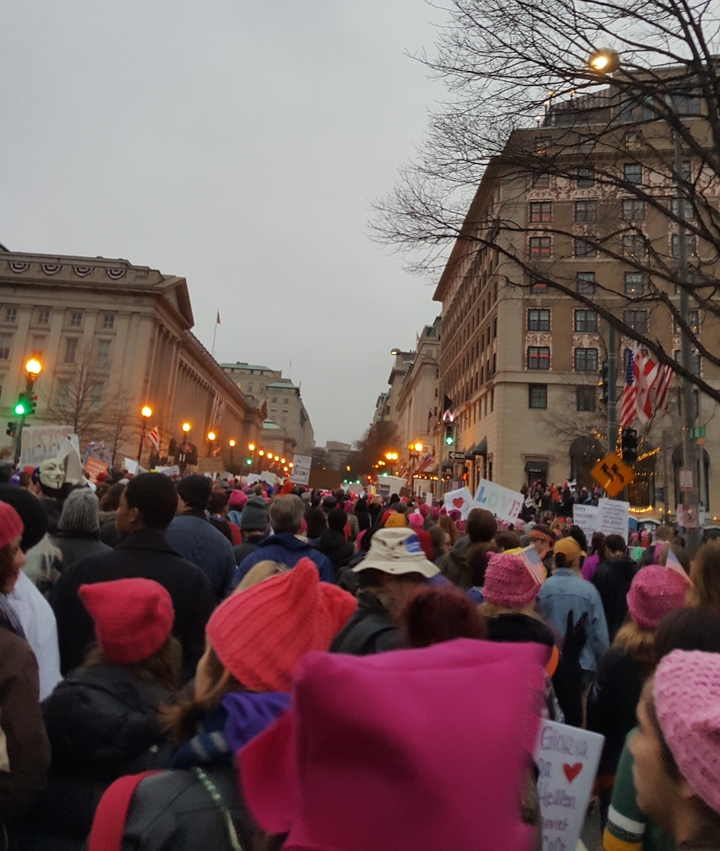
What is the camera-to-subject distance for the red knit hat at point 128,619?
2311 mm

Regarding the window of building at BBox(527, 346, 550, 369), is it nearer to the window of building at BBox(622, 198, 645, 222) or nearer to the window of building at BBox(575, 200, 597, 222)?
the window of building at BBox(575, 200, 597, 222)

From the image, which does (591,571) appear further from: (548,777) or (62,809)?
(62,809)

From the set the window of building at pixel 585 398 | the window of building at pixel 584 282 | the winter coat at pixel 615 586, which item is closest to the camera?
the winter coat at pixel 615 586

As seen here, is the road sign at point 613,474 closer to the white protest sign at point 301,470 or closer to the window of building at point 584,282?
the window of building at point 584,282

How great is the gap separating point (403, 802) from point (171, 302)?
74163 millimetres

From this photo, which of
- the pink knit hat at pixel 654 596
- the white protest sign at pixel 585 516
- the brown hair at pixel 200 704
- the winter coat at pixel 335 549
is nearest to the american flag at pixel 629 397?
the white protest sign at pixel 585 516

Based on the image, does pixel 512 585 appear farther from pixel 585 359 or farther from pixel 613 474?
pixel 585 359

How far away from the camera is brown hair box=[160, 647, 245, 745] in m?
1.76

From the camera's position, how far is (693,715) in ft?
4.42

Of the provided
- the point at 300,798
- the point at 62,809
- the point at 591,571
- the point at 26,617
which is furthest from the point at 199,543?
the point at 591,571

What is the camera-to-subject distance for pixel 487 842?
43.0 inches

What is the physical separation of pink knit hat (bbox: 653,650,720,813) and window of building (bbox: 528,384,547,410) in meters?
42.9

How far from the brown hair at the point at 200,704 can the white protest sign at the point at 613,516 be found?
9.46 m

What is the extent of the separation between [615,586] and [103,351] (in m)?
68.1
